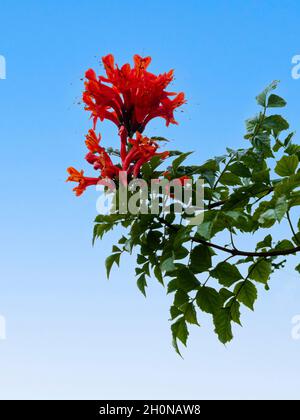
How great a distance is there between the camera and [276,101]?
2.99 m

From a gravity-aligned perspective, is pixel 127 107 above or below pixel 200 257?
above

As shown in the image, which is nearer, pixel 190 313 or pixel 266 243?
pixel 190 313

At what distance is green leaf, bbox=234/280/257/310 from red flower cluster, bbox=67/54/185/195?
2.81ft

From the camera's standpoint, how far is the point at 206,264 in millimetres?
2746

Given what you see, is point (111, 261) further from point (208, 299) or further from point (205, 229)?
point (205, 229)

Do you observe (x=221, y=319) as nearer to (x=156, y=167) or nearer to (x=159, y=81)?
(x=156, y=167)

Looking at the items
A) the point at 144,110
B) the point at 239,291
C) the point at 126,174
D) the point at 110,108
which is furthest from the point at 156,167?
the point at 239,291

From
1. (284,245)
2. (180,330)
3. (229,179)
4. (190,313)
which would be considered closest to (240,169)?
(229,179)

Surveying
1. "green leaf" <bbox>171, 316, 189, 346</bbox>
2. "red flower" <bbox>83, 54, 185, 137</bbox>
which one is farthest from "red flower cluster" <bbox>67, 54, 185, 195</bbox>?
"green leaf" <bbox>171, 316, 189, 346</bbox>

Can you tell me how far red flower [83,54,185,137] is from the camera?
2934 mm

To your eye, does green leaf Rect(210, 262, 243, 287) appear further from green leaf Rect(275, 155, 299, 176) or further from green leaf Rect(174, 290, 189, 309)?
green leaf Rect(275, 155, 299, 176)

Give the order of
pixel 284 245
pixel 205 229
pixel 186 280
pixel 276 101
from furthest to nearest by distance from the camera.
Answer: pixel 284 245, pixel 276 101, pixel 186 280, pixel 205 229

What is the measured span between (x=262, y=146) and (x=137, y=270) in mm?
979

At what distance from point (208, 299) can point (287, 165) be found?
2.71 feet
